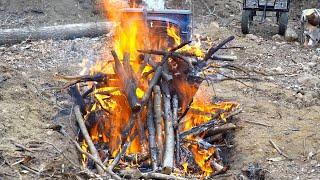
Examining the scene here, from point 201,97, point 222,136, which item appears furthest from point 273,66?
point 222,136

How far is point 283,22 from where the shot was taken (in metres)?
13.0

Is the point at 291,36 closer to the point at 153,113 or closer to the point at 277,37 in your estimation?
the point at 277,37

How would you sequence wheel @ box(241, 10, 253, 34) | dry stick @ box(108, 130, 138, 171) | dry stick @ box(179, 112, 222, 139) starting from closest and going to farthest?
dry stick @ box(108, 130, 138, 171) < dry stick @ box(179, 112, 222, 139) < wheel @ box(241, 10, 253, 34)

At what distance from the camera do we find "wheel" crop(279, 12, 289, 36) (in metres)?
12.9

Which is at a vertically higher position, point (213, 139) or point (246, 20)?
point (246, 20)

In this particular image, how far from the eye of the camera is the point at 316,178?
5.90 meters

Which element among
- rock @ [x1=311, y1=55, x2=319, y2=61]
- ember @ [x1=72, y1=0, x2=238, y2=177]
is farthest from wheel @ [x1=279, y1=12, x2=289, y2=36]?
ember @ [x1=72, y1=0, x2=238, y2=177]

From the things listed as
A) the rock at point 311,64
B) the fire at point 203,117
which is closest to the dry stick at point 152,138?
the fire at point 203,117

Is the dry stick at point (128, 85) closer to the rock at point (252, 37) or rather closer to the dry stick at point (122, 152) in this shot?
the dry stick at point (122, 152)

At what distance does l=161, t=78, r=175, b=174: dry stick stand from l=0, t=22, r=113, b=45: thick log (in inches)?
221

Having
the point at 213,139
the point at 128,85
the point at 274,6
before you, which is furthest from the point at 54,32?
the point at 213,139

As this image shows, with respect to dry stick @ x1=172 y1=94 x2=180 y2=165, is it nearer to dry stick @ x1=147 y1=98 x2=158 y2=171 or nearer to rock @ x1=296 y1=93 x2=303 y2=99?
dry stick @ x1=147 y1=98 x2=158 y2=171

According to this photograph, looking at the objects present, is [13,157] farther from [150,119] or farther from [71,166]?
[150,119]

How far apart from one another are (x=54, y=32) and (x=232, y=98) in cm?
545
